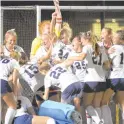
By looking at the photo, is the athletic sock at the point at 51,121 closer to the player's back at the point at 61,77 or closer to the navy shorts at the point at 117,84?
the player's back at the point at 61,77

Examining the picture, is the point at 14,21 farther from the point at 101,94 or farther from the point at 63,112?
the point at 63,112

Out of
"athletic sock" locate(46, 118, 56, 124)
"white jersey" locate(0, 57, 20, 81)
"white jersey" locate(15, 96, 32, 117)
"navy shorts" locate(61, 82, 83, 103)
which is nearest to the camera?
"athletic sock" locate(46, 118, 56, 124)

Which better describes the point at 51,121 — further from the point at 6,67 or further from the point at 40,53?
the point at 40,53

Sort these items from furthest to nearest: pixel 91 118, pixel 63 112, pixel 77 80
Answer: pixel 91 118
pixel 77 80
pixel 63 112

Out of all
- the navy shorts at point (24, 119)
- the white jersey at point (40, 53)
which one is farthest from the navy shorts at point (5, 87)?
the white jersey at point (40, 53)

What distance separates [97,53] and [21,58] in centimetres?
105

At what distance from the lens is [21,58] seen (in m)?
7.17

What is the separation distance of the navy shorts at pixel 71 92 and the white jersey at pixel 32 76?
48 cm

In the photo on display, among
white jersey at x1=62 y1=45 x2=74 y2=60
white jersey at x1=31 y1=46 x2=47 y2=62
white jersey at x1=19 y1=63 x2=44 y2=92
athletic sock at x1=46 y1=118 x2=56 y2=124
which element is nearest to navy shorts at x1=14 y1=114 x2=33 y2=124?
athletic sock at x1=46 y1=118 x2=56 y2=124

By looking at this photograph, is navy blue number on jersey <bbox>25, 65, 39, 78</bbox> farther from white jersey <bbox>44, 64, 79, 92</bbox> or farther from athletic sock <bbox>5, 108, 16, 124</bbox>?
athletic sock <bbox>5, 108, 16, 124</bbox>

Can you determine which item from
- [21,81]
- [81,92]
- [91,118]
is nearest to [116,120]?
[91,118]

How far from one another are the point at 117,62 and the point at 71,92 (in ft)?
3.02

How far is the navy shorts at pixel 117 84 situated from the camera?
7.25 m

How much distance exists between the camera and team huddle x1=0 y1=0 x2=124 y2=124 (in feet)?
22.2
